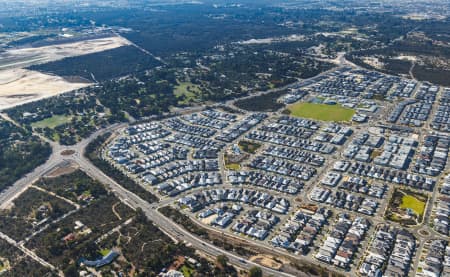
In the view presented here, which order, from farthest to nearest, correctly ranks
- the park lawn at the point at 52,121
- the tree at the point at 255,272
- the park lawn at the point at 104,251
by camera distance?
1. the park lawn at the point at 52,121
2. the park lawn at the point at 104,251
3. the tree at the point at 255,272

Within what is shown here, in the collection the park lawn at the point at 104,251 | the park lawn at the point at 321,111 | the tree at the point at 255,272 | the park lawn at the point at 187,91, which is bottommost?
the park lawn at the point at 187,91

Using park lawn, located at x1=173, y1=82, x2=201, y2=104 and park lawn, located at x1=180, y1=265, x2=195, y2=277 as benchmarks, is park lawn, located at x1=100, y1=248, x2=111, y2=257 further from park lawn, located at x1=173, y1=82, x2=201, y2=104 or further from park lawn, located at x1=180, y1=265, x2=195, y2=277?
park lawn, located at x1=173, y1=82, x2=201, y2=104

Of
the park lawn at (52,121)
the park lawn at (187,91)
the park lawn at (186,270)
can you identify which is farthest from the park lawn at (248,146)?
the park lawn at (52,121)

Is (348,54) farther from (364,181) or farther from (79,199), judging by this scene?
(79,199)

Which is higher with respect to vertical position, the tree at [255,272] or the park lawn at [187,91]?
the tree at [255,272]

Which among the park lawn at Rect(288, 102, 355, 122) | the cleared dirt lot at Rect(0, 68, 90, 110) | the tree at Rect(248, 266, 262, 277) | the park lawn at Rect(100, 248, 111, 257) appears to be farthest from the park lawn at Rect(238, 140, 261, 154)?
the cleared dirt lot at Rect(0, 68, 90, 110)

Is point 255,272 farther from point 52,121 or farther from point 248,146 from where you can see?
point 52,121

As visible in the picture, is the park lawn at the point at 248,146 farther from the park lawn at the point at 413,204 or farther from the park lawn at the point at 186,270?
the park lawn at the point at 186,270
